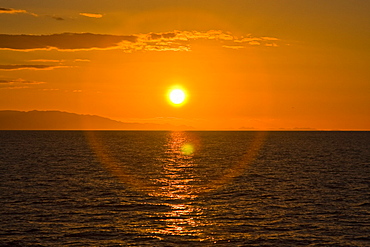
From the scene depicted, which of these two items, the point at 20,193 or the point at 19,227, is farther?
the point at 20,193

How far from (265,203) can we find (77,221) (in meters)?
21.2

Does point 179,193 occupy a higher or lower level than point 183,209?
higher

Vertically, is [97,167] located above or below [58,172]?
above

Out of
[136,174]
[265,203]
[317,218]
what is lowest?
[317,218]

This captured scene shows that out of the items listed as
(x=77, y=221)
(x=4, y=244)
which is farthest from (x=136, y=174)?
(x=4, y=244)

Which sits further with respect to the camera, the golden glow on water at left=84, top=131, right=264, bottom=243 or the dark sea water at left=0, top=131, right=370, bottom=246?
the golden glow on water at left=84, top=131, right=264, bottom=243

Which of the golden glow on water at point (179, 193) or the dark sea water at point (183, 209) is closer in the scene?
the dark sea water at point (183, 209)

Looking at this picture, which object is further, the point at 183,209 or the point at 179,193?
the point at 179,193

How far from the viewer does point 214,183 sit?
74125 mm

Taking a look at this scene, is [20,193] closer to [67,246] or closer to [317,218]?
[67,246]

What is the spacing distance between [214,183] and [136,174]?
1864 cm

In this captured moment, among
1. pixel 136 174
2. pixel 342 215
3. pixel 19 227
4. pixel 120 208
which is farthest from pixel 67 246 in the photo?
pixel 136 174

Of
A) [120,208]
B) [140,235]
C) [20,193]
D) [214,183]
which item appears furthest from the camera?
[214,183]

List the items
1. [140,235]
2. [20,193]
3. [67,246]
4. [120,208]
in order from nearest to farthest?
[67,246]
[140,235]
[120,208]
[20,193]
